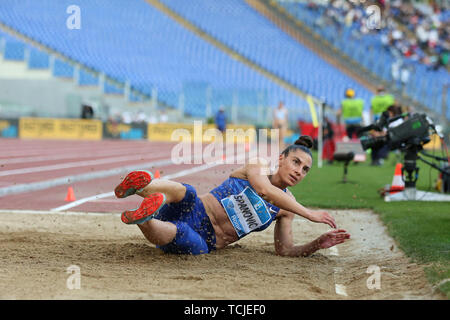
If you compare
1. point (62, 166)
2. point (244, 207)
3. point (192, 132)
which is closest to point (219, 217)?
point (244, 207)

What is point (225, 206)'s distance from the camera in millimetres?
5582

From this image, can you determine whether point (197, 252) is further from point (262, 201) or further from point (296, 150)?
point (296, 150)

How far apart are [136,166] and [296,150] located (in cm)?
1146

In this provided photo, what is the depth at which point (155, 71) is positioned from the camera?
122 feet

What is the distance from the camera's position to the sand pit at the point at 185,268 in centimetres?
424

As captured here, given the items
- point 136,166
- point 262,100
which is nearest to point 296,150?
point 136,166

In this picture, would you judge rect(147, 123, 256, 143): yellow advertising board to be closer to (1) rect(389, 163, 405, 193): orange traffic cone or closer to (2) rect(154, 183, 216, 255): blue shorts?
(1) rect(389, 163, 405, 193): orange traffic cone

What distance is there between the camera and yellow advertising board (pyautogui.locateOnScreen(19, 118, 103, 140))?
3428cm

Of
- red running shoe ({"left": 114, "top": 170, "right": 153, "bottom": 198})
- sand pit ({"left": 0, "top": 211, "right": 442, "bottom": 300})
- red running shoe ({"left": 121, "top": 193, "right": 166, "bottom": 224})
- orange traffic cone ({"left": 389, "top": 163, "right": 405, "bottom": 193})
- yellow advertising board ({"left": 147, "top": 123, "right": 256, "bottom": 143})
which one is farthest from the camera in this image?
yellow advertising board ({"left": 147, "top": 123, "right": 256, "bottom": 143})

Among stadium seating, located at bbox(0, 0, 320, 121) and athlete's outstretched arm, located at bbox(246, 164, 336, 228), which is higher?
stadium seating, located at bbox(0, 0, 320, 121)

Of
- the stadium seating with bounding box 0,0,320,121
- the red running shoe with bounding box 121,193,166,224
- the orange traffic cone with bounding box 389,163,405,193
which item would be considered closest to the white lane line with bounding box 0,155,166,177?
the orange traffic cone with bounding box 389,163,405,193

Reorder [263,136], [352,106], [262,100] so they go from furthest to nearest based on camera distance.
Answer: [262,100]
[263,136]
[352,106]

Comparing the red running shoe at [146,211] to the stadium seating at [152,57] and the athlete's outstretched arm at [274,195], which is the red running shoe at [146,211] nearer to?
the athlete's outstretched arm at [274,195]

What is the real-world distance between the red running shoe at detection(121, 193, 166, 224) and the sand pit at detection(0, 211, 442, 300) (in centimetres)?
38
